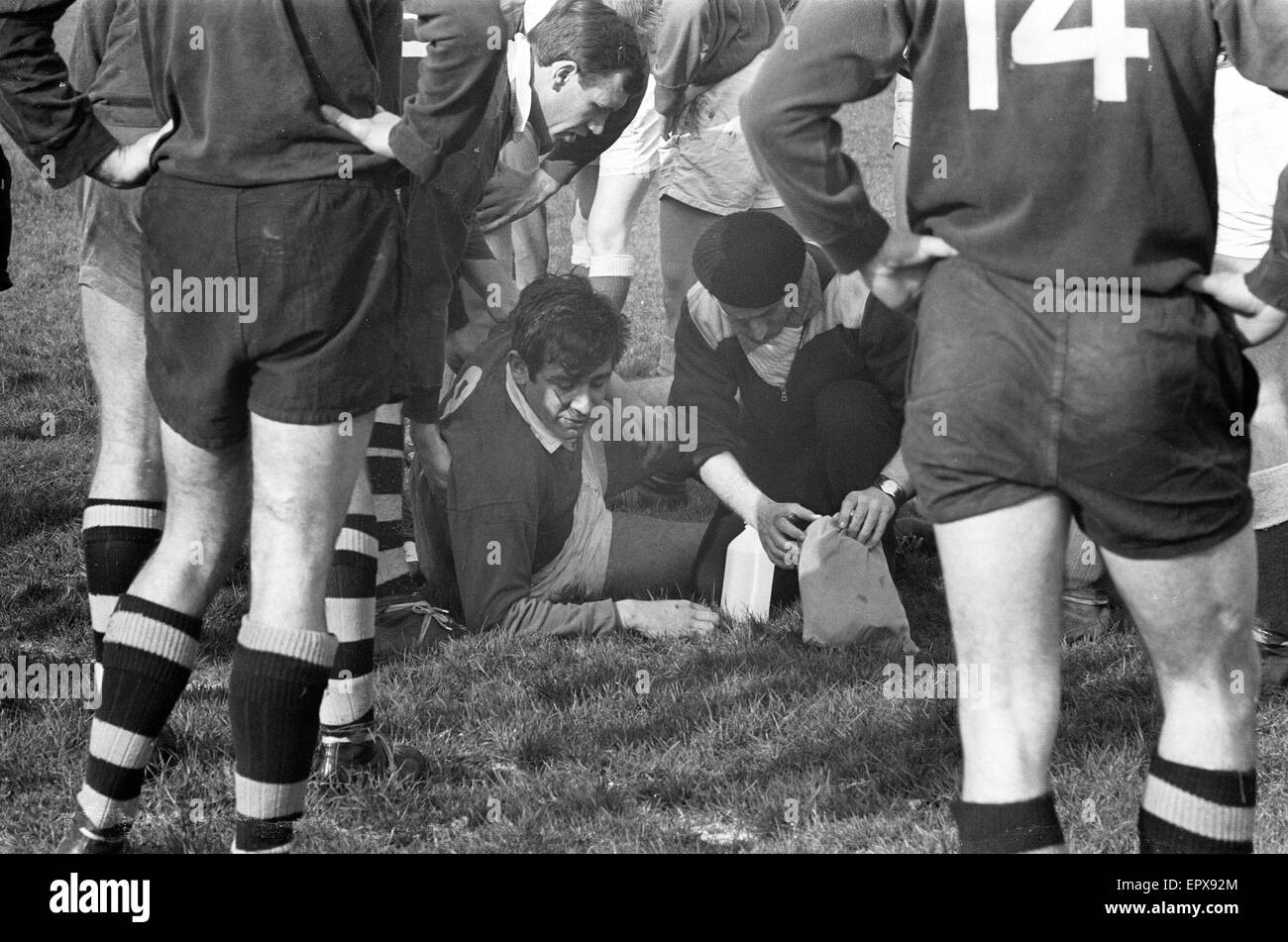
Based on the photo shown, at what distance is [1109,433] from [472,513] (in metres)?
2.65

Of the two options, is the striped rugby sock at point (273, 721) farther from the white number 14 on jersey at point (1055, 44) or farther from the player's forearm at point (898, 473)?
the player's forearm at point (898, 473)

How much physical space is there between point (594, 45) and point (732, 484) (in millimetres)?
1511

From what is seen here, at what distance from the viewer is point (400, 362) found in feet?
8.95

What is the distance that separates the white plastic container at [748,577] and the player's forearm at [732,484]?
0.06 m

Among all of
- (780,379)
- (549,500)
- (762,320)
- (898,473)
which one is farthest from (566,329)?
(898,473)

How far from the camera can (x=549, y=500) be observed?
15.2 feet

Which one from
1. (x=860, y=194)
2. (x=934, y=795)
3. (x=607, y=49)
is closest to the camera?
(x=860, y=194)

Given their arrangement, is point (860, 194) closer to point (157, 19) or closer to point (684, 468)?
point (157, 19)

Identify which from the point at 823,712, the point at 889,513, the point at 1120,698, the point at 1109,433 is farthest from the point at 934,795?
the point at 1109,433

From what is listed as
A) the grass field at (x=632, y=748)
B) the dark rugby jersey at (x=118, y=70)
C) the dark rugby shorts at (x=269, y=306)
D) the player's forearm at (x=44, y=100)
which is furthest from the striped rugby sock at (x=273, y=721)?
the dark rugby jersey at (x=118, y=70)

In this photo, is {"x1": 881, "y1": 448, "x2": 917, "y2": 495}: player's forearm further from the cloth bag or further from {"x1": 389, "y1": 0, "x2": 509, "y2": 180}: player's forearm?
{"x1": 389, "y1": 0, "x2": 509, "y2": 180}: player's forearm

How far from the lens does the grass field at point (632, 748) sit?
10.8 ft

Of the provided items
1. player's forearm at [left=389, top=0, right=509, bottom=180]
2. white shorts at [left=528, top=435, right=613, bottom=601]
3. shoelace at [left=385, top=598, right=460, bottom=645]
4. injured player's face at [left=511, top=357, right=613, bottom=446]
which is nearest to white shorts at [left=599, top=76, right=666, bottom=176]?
injured player's face at [left=511, top=357, right=613, bottom=446]
